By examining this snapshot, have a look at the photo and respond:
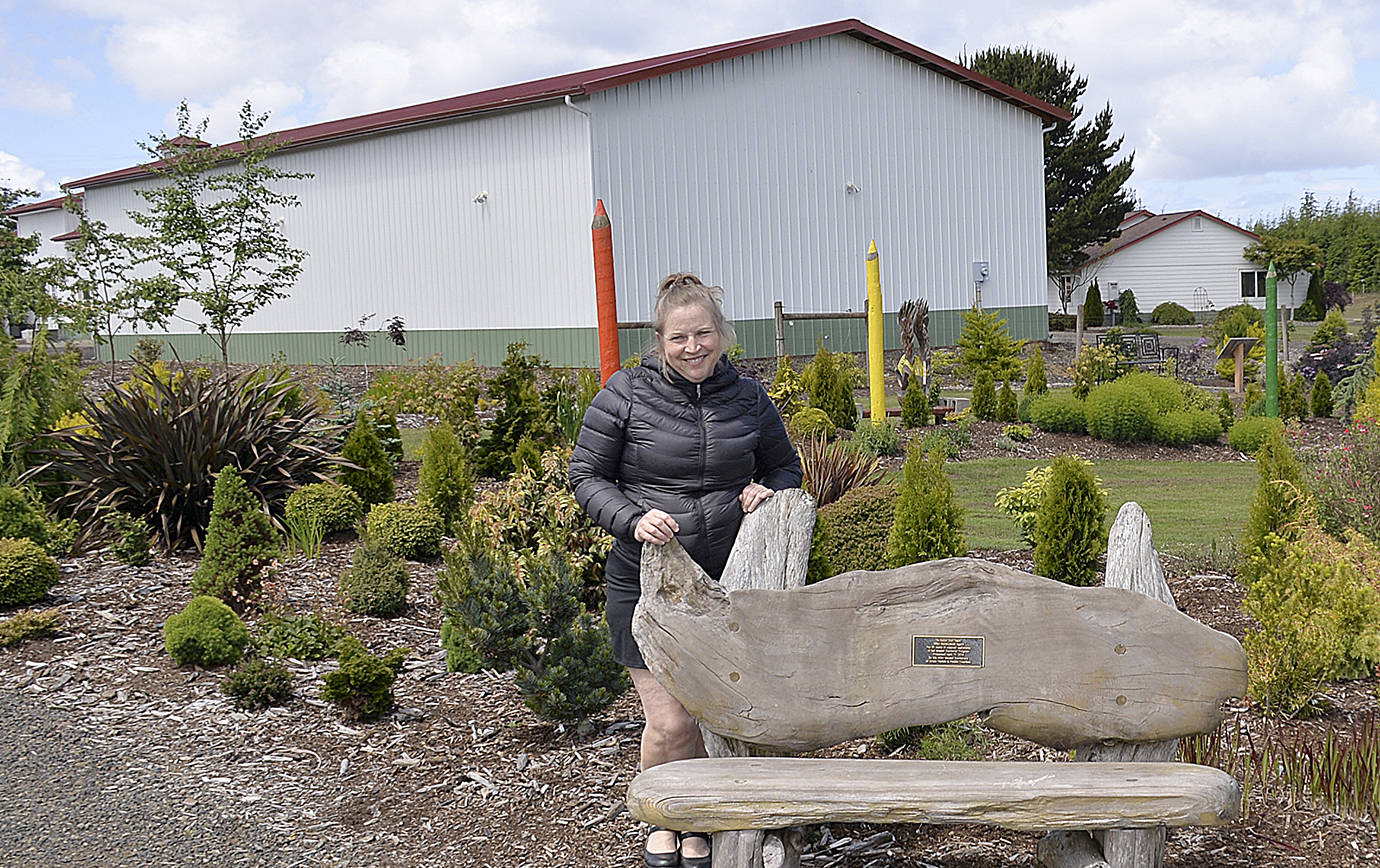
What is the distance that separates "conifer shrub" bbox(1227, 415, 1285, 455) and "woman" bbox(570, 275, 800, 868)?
10.9 metres

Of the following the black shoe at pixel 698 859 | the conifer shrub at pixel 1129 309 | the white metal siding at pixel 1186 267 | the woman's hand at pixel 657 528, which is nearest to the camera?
the woman's hand at pixel 657 528

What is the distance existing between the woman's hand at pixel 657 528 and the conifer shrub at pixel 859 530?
296 centimetres

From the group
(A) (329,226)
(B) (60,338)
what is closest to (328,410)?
(A) (329,226)

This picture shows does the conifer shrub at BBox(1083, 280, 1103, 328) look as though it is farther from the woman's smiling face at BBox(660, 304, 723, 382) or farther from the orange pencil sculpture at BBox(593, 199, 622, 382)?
the woman's smiling face at BBox(660, 304, 723, 382)

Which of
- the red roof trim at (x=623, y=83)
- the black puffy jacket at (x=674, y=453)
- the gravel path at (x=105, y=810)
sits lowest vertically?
the gravel path at (x=105, y=810)

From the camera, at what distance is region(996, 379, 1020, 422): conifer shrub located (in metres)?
15.1

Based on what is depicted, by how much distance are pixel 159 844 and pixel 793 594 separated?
96.8 inches

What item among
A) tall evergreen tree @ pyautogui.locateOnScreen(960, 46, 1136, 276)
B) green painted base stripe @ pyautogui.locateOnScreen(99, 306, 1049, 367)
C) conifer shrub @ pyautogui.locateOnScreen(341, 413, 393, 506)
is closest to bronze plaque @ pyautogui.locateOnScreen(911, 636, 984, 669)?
conifer shrub @ pyautogui.locateOnScreen(341, 413, 393, 506)

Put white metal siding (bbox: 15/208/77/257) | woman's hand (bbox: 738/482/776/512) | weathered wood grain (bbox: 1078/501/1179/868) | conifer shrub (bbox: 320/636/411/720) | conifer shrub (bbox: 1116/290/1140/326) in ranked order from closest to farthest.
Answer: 1. weathered wood grain (bbox: 1078/501/1179/868)
2. woman's hand (bbox: 738/482/776/512)
3. conifer shrub (bbox: 320/636/411/720)
4. white metal siding (bbox: 15/208/77/257)
5. conifer shrub (bbox: 1116/290/1140/326)

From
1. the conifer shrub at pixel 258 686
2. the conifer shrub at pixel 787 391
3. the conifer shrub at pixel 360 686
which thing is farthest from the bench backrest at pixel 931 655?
the conifer shrub at pixel 787 391

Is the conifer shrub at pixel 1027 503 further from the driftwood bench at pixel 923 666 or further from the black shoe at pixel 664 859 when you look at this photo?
the black shoe at pixel 664 859

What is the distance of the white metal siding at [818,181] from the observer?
20.8 meters

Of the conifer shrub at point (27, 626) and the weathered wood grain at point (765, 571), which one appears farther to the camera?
the conifer shrub at point (27, 626)

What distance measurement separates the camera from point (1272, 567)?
16.8 feet
